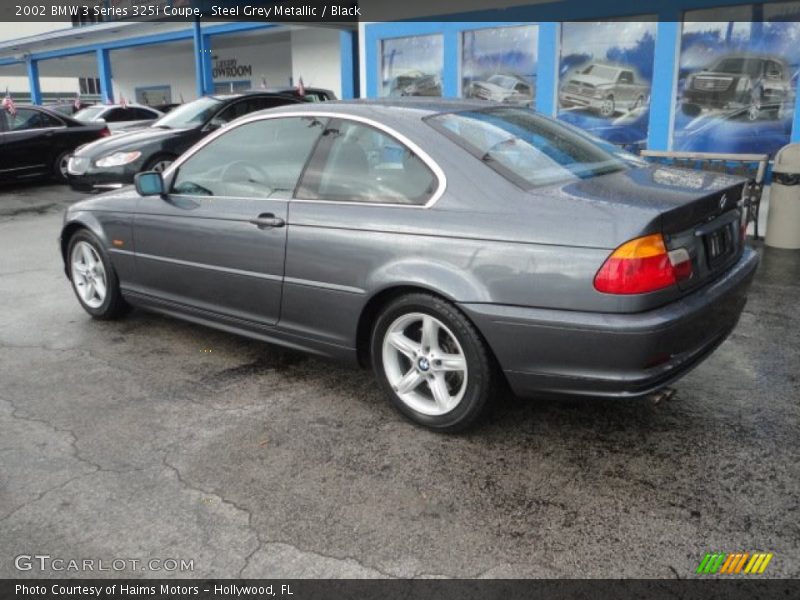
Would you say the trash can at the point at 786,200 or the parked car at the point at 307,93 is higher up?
the parked car at the point at 307,93

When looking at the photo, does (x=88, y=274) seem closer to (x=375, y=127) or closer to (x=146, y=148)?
(x=375, y=127)

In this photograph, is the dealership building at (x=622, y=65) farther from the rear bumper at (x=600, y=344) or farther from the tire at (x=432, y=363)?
the tire at (x=432, y=363)

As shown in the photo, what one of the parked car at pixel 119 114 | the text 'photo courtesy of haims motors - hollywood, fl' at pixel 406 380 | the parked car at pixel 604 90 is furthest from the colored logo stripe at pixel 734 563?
the parked car at pixel 119 114

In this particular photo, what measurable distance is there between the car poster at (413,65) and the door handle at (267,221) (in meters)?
8.57

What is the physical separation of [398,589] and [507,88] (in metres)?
9.85

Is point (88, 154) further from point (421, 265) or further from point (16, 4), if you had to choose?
point (16, 4)

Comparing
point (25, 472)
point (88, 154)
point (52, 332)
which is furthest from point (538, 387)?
point (88, 154)

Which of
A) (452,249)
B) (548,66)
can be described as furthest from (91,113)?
(452,249)

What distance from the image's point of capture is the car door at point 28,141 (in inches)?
497

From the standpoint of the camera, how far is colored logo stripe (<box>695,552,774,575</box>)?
2.44 meters

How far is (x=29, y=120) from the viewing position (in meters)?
12.9

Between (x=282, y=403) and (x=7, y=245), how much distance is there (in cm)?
615

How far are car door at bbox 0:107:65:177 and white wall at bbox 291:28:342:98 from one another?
843 cm

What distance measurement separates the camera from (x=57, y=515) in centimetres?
284
